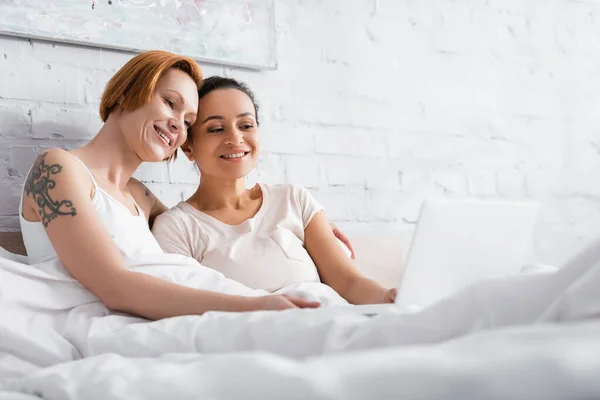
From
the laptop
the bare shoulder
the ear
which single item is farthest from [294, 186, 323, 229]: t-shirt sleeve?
the laptop

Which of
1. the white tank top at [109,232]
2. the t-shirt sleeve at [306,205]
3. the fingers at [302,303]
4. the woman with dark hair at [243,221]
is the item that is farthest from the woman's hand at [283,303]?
the t-shirt sleeve at [306,205]

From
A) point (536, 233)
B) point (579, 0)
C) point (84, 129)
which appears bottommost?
A: point (536, 233)

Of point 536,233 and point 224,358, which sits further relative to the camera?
point 536,233

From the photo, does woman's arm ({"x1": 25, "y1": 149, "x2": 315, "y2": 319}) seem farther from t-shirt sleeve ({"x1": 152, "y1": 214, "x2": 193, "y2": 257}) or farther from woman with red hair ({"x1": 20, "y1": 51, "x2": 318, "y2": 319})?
t-shirt sleeve ({"x1": 152, "y1": 214, "x2": 193, "y2": 257})

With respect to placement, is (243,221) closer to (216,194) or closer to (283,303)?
(216,194)

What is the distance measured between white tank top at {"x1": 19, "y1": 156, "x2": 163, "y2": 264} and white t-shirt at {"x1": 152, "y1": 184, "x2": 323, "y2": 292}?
19 centimetres

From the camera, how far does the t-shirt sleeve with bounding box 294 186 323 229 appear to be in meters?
1.83

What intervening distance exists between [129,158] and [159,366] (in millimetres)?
1125

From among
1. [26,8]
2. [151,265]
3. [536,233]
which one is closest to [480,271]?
[151,265]

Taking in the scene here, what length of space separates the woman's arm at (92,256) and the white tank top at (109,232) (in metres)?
0.04

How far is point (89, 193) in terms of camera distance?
1.40 meters

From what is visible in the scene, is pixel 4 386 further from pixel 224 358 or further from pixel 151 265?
pixel 151 265

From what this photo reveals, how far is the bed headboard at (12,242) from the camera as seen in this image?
1579 millimetres

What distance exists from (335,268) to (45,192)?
0.73m
